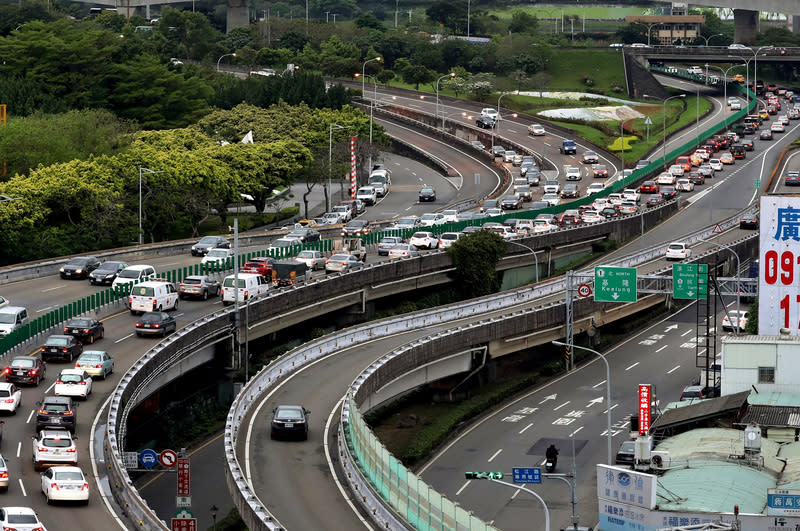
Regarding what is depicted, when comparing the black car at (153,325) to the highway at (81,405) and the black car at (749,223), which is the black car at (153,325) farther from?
the black car at (749,223)

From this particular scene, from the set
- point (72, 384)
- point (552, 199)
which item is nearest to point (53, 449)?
point (72, 384)

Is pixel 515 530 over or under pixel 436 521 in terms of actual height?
under

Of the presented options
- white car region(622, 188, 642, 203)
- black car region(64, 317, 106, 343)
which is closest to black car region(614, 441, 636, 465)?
black car region(64, 317, 106, 343)

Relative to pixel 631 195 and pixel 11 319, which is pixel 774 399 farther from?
pixel 631 195

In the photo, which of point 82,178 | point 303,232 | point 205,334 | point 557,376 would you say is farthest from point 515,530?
point 82,178

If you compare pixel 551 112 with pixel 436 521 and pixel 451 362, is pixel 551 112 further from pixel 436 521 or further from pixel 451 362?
pixel 436 521

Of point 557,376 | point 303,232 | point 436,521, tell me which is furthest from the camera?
point 303,232

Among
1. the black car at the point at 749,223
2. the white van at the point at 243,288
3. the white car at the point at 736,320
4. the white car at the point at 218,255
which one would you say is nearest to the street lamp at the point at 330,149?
the black car at the point at 749,223

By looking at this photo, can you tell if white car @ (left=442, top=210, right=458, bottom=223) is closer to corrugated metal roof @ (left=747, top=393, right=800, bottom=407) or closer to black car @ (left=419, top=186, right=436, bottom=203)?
black car @ (left=419, top=186, right=436, bottom=203)
